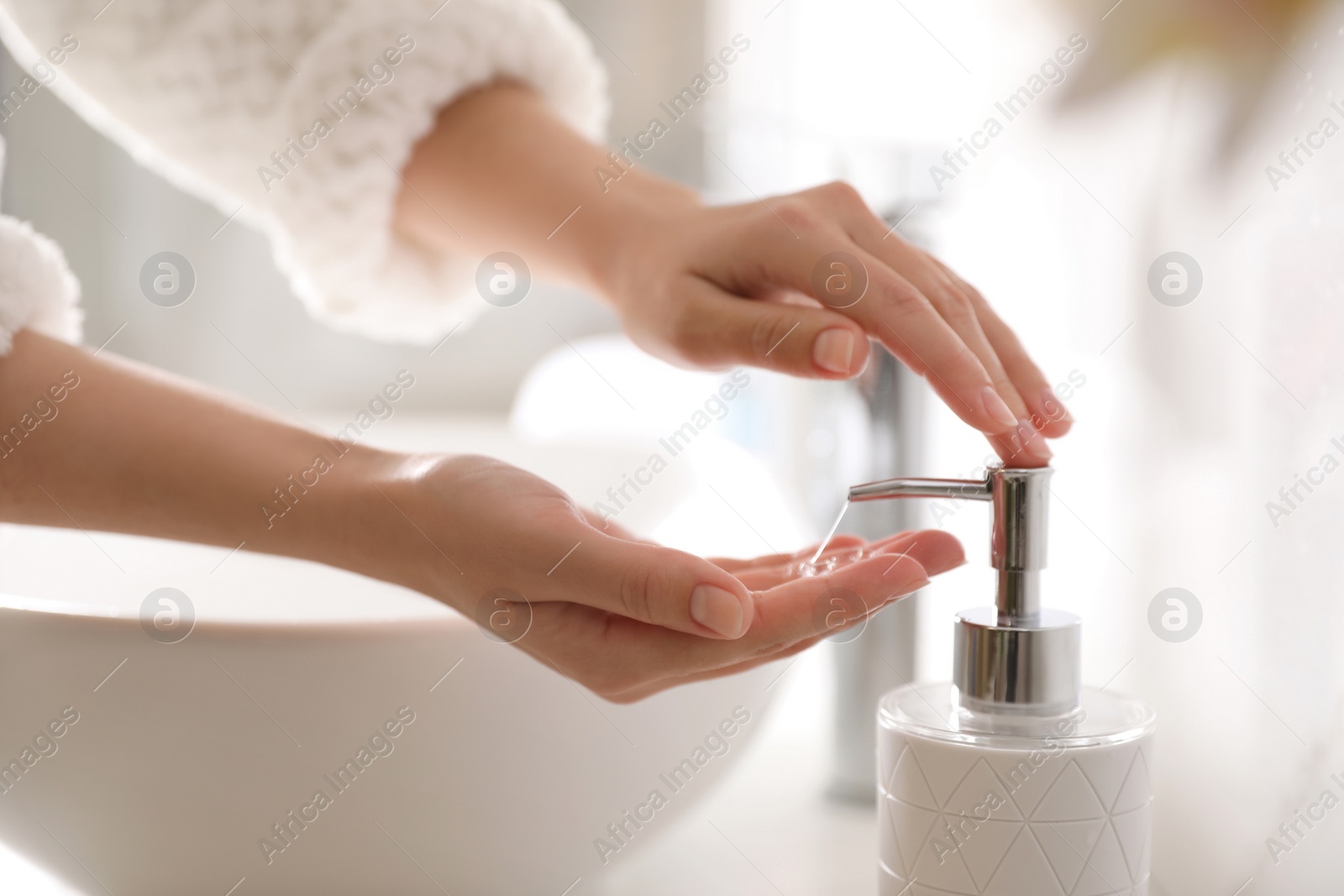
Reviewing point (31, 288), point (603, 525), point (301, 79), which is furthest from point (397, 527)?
point (301, 79)

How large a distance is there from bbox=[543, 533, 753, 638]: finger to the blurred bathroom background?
0.19 m

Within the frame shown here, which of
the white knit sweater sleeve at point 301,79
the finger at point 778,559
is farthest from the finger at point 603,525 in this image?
the white knit sweater sleeve at point 301,79

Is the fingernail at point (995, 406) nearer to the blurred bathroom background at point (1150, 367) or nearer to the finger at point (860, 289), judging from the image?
the finger at point (860, 289)

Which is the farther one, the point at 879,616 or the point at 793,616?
the point at 879,616

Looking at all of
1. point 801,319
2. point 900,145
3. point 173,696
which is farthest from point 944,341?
point 900,145

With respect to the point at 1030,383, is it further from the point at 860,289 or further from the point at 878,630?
the point at 878,630

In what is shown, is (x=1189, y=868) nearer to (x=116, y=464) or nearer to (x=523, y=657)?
(x=523, y=657)

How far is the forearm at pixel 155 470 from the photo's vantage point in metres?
0.38

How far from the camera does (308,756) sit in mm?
356

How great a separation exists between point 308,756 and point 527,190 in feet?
0.95

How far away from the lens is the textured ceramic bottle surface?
0.33m

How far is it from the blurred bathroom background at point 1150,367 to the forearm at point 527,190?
0.48 feet

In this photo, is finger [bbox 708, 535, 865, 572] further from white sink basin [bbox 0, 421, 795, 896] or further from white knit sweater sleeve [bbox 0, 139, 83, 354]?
white knit sweater sleeve [bbox 0, 139, 83, 354]

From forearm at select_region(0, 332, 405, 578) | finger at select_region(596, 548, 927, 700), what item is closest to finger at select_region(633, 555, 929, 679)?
finger at select_region(596, 548, 927, 700)
